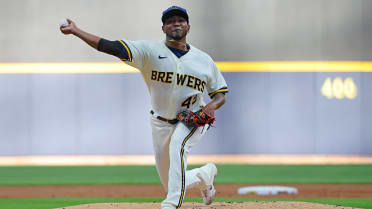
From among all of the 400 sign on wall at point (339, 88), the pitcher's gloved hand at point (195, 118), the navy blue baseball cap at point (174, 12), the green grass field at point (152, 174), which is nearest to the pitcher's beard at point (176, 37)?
the navy blue baseball cap at point (174, 12)

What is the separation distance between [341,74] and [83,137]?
18.2 ft

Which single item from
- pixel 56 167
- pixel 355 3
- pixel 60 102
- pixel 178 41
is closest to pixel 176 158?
pixel 178 41

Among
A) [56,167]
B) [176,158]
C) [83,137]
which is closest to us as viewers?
[176,158]

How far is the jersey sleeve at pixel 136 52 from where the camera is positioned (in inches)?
181

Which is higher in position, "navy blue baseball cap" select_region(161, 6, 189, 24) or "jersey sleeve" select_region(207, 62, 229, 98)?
"navy blue baseball cap" select_region(161, 6, 189, 24)

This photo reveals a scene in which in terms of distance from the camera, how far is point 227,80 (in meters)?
12.9

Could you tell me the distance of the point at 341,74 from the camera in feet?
42.3

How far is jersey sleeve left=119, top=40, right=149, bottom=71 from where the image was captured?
4.59m

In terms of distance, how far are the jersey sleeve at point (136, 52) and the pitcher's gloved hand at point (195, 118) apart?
0.49 m

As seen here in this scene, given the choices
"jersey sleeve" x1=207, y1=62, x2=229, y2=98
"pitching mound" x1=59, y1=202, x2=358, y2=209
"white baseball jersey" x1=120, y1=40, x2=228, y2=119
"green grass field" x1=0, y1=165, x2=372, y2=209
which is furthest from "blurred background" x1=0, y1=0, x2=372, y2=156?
"white baseball jersey" x1=120, y1=40, x2=228, y2=119

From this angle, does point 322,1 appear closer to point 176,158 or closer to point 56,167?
point 56,167

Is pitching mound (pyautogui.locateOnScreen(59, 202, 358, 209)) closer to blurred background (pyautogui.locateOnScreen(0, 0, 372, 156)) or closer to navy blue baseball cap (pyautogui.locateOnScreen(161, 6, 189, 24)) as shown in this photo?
navy blue baseball cap (pyautogui.locateOnScreen(161, 6, 189, 24))

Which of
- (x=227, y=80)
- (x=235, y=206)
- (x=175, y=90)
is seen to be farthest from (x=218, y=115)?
(x=175, y=90)

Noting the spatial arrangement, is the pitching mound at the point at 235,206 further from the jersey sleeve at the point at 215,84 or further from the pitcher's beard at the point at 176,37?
the pitcher's beard at the point at 176,37
